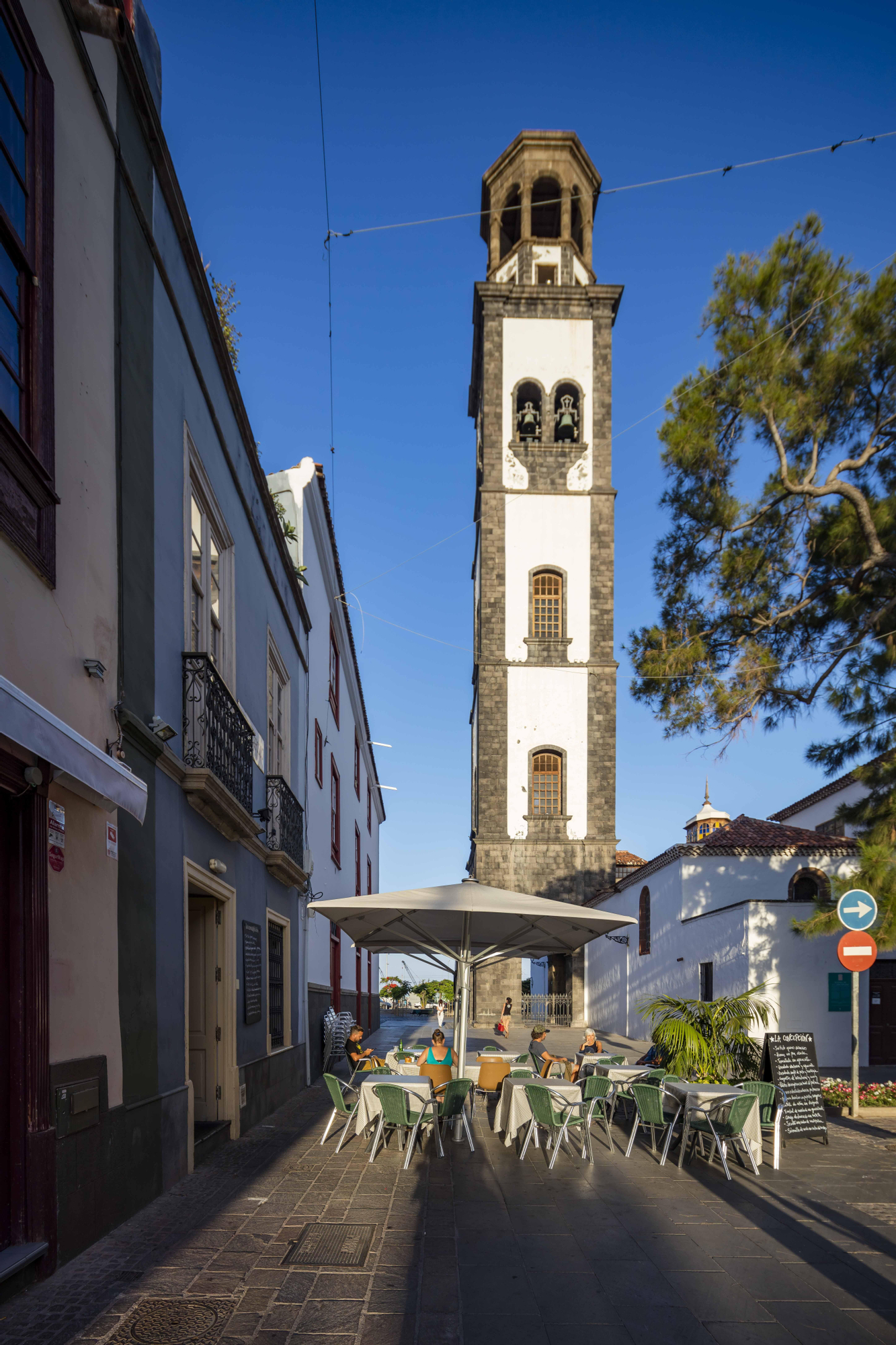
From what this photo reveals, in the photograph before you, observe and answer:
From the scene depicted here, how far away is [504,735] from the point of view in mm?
32469

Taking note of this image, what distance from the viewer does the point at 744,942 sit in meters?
18.2

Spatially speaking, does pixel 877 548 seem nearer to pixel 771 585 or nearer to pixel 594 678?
pixel 771 585

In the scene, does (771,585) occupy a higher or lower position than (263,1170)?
higher

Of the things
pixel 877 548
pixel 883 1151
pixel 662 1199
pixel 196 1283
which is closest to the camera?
pixel 196 1283

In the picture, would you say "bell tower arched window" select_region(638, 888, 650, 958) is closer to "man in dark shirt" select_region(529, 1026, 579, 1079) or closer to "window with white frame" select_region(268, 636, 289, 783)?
"man in dark shirt" select_region(529, 1026, 579, 1079)

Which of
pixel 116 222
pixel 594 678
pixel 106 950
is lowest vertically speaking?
pixel 106 950

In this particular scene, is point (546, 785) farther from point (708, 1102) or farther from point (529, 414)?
point (708, 1102)

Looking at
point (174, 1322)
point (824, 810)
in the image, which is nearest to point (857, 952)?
point (174, 1322)

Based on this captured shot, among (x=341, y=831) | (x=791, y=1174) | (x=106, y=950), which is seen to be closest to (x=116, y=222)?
(x=106, y=950)

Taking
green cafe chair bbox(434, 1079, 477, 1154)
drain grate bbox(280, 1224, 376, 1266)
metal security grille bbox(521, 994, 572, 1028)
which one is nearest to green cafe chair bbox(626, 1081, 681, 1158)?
green cafe chair bbox(434, 1079, 477, 1154)

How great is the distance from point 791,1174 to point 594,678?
81.5 ft

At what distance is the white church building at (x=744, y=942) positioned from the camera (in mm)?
17984

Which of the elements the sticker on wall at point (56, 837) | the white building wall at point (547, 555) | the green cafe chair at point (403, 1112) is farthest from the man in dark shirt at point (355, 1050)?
the white building wall at point (547, 555)

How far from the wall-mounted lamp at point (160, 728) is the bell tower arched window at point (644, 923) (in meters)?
19.7
